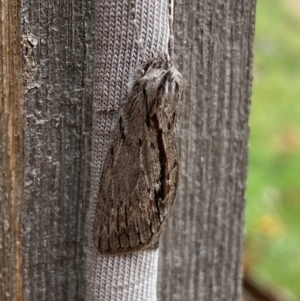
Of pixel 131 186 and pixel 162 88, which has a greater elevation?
pixel 162 88

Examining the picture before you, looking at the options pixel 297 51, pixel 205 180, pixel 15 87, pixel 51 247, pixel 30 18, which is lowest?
pixel 51 247

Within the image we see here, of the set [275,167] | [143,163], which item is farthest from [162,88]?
[275,167]

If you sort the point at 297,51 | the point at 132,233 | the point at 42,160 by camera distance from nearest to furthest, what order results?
the point at 132,233 < the point at 42,160 < the point at 297,51

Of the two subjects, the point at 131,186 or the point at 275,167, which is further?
the point at 275,167

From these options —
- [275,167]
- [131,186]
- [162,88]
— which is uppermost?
[275,167]

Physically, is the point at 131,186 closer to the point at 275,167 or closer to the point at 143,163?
the point at 143,163

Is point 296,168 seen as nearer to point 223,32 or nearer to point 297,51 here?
point 297,51

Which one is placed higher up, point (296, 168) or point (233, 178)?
point (296, 168)

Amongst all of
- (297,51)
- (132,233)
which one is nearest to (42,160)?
(132,233)
